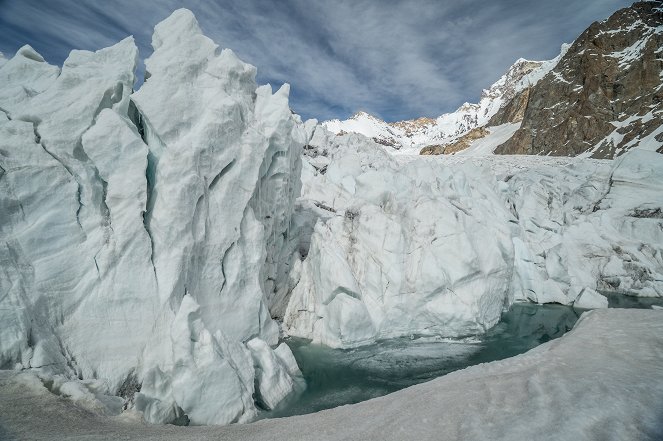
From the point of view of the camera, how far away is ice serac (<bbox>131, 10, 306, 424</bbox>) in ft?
27.0

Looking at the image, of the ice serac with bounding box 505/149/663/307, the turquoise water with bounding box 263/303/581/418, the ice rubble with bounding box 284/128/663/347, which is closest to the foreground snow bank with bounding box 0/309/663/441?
the turquoise water with bounding box 263/303/581/418

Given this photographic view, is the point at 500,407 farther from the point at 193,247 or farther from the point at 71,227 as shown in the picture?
the point at 71,227

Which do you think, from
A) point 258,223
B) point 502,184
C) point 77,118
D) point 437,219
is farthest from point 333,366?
point 502,184

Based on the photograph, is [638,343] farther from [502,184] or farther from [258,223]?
[502,184]

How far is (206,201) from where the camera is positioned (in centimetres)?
1065

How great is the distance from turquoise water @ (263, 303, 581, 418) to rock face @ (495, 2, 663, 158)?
4710 centimetres

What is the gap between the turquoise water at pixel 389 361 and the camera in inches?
384

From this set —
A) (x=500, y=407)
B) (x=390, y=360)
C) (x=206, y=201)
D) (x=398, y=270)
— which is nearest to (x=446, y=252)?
(x=398, y=270)

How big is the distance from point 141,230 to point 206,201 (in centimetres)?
194

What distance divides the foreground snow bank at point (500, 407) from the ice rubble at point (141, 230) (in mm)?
1705

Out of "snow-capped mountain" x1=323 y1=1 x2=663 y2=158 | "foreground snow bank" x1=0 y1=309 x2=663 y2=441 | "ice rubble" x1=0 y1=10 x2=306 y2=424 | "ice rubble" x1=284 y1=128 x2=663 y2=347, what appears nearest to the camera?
"foreground snow bank" x1=0 y1=309 x2=663 y2=441

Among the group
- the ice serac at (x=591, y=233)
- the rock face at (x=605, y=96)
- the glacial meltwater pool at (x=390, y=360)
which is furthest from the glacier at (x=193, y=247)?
the rock face at (x=605, y=96)

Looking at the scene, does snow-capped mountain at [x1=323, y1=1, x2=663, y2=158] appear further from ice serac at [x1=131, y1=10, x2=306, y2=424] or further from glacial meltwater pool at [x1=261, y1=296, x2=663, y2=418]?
ice serac at [x1=131, y1=10, x2=306, y2=424]

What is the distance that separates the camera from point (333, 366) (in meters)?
11.7
